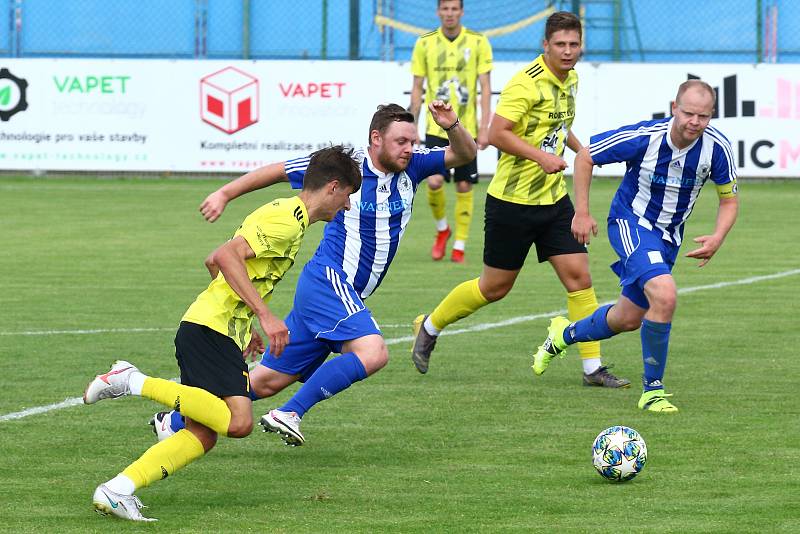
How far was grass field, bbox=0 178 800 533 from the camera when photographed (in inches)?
222

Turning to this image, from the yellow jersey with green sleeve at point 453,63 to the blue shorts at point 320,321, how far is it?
8.47 m

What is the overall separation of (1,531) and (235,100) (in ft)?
62.7

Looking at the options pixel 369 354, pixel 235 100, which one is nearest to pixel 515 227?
pixel 369 354

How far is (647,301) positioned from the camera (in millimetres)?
8211

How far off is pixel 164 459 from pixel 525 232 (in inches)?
147

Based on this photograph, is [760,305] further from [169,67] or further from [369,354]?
[169,67]

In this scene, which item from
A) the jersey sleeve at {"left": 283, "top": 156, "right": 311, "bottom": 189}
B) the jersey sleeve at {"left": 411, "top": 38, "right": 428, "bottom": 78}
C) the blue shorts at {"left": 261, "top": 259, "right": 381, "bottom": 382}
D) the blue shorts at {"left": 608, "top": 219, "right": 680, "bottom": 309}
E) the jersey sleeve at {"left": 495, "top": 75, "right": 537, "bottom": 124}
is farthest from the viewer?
the jersey sleeve at {"left": 411, "top": 38, "right": 428, "bottom": 78}

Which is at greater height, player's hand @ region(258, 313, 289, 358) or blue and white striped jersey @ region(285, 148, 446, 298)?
blue and white striped jersey @ region(285, 148, 446, 298)

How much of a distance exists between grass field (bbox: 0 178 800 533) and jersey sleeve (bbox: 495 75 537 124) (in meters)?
1.46

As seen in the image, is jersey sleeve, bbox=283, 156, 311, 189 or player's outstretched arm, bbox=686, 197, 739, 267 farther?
player's outstretched arm, bbox=686, 197, 739, 267

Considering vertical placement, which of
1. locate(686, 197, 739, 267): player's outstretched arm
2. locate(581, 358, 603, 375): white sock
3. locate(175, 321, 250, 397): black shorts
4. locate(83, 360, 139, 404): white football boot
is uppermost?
locate(686, 197, 739, 267): player's outstretched arm

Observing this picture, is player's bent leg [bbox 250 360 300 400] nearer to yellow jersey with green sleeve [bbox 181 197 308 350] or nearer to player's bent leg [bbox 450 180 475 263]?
yellow jersey with green sleeve [bbox 181 197 308 350]

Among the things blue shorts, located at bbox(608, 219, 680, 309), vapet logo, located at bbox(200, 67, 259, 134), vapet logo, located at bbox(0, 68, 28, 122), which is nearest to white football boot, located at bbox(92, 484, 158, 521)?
blue shorts, located at bbox(608, 219, 680, 309)

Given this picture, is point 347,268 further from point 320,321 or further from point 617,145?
point 617,145
